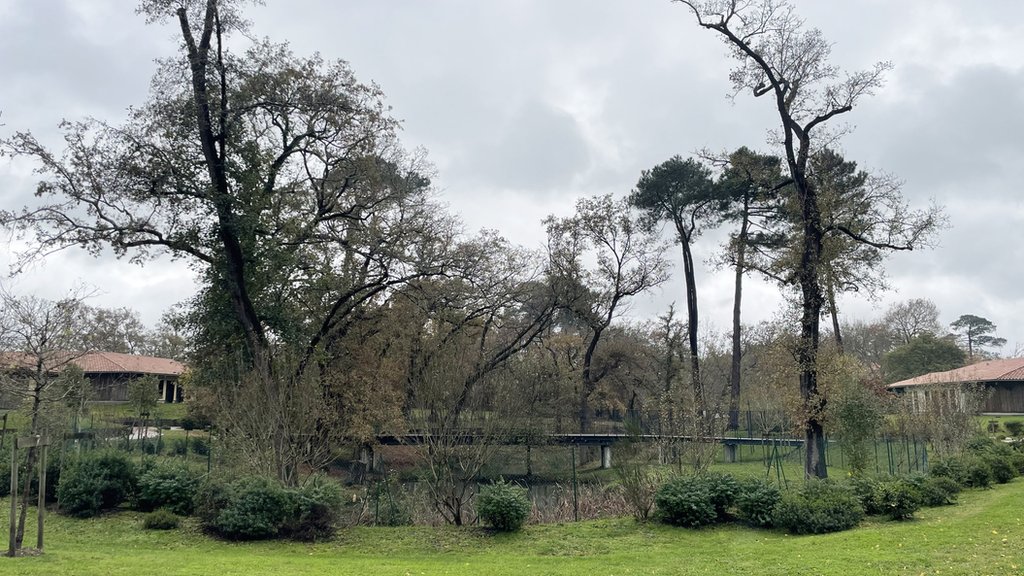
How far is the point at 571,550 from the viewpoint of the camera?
11820mm

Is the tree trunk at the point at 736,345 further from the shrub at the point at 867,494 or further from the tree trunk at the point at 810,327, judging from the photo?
the shrub at the point at 867,494

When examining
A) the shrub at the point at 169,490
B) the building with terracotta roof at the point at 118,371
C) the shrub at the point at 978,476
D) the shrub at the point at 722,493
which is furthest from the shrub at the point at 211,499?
the building with terracotta roof at the point at 118,371

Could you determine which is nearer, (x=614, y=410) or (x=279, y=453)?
(x=279, y=453)

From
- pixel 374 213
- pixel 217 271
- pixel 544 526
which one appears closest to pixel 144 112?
pixel 217 271

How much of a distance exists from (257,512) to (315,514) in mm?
1017

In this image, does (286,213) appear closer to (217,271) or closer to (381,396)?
(217,271)

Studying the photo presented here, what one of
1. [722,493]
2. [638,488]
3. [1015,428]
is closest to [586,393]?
[1015,428]

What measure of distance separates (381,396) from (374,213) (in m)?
7.36

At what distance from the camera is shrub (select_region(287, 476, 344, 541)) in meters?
12.9

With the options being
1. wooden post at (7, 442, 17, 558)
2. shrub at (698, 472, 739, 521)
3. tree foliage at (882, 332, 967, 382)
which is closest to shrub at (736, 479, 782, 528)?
shrub at (698, 472, 739, 521)

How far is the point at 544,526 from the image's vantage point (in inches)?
543

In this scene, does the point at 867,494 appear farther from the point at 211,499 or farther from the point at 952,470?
the point at 211,499

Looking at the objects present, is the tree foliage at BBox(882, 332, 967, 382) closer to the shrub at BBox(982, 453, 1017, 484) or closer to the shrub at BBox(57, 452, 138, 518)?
the shrub at BBox(982, 453, 1017, 484)

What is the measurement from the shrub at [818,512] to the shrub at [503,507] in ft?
15.2
